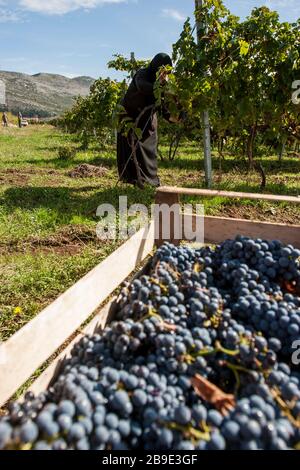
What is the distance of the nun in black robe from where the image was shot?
18.1 feet

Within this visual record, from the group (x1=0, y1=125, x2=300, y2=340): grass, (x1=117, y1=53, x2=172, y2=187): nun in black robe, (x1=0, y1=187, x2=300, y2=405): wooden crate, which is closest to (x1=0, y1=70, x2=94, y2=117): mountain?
(x1=0, y1=125, x2=300, y2=340): grass

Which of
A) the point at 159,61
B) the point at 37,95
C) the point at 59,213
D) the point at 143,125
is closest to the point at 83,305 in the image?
the point at 59,213

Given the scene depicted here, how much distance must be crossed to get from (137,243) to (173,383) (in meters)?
0.97

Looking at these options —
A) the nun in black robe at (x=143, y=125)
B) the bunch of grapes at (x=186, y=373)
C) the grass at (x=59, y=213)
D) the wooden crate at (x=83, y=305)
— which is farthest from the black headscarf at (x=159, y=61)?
the bunch of grapes at (x=186, y=373)

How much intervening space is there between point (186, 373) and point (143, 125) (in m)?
5.56

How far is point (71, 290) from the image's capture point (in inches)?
54.3

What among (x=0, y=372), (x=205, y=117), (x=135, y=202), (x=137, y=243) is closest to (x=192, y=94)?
(x=205, y=117)

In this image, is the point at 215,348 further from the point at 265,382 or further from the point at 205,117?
the point at 205,117

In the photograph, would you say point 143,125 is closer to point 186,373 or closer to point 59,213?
point 59,213

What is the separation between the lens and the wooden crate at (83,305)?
1135mm

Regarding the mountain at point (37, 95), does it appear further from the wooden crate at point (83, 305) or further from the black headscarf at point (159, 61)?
the wooden crate at point (83, 305)

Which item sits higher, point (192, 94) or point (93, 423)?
point (192, 94)

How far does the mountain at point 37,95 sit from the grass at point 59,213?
161 ft

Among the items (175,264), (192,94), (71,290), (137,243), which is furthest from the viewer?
(192,94)
